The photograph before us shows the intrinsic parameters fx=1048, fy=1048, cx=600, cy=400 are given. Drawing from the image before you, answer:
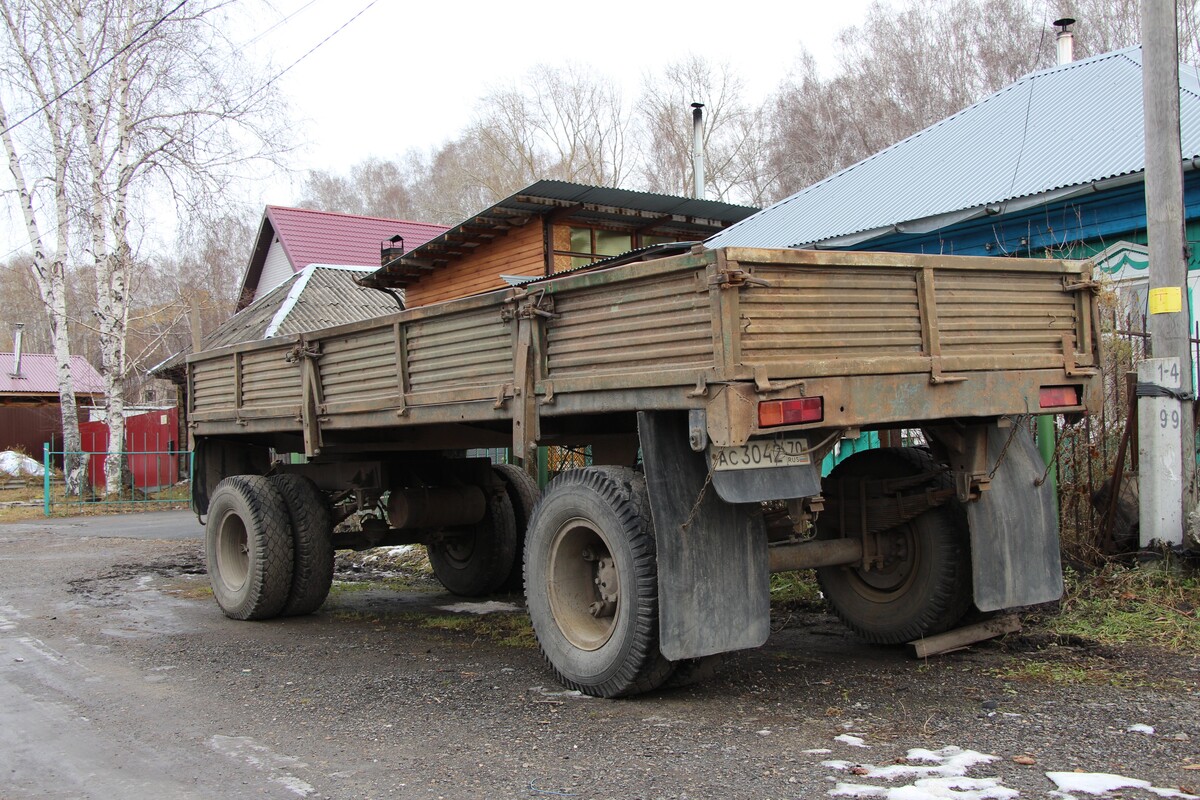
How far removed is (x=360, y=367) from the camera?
670 cm

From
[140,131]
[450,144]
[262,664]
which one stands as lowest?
[262,664]

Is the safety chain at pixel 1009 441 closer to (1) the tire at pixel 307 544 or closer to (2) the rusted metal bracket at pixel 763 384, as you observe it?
(2) the rusted metal bracket at pixel 763 384

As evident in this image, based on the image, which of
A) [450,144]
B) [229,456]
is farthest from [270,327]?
[450,144]

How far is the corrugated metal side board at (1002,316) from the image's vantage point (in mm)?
4832

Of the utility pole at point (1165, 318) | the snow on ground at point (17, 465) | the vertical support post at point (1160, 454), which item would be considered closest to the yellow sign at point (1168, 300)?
the utility pole at point (1165, 318)

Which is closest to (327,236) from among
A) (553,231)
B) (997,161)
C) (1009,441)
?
(553,231)

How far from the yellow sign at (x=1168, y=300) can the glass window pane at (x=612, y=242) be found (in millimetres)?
12520

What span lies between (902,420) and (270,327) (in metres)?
19.1

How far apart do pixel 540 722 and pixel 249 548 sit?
383cm

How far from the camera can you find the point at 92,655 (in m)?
6.59

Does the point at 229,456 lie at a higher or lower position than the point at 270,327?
lower

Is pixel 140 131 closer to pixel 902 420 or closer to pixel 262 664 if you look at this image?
pixel 262 664

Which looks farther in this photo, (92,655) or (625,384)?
(92,655)

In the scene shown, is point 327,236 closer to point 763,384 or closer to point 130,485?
point 130,485
